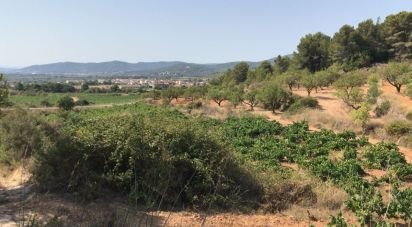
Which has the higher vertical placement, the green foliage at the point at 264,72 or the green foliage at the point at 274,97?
the green foliage at the point at 264,72

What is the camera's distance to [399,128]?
21359 millimetres

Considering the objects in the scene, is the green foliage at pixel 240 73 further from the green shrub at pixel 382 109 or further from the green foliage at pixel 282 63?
the green shrub at pixel 382 109

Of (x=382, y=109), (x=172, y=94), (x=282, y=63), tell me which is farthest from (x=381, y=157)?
(x=282, y=63)

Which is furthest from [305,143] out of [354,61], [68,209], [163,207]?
[354,61]

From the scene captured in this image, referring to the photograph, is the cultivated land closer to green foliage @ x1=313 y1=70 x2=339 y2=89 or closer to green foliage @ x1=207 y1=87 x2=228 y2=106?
green foliage @ x1=207 y1=87 x2=228 y2=106

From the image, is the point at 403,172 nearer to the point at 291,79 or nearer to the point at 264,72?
the point at 291,79

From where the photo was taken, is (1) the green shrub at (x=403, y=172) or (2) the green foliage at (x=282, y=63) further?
(2) the green foliage at (x=282, y=63)

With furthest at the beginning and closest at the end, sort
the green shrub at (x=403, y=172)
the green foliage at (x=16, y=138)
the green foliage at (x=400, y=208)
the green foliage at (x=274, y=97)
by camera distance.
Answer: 1. the green foliage at (x=274, y=97)
2. the green shrub at (x=403, y=172)
3. the green foliage at (x=16, y=138)
4. the green foliage at (x=400, y=208)

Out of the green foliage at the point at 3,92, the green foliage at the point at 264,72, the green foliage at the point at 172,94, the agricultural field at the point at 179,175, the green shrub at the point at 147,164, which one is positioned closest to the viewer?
the agricultural field at the point at 179,175

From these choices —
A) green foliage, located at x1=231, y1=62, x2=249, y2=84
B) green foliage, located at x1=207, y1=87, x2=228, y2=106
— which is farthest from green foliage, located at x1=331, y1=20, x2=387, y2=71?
green foliage, located at x1=231, y1=62, x2=249, y2=84

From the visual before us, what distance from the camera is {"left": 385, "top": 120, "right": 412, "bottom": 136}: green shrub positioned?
21.3 metres

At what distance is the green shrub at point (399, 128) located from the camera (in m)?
21.3

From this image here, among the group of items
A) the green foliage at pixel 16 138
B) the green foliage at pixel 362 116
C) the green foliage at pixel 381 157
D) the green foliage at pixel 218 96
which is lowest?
the green foliage at pixel 218 96

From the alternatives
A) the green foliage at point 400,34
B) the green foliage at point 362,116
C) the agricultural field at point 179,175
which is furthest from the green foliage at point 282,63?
the agricultural field at point 179,175
